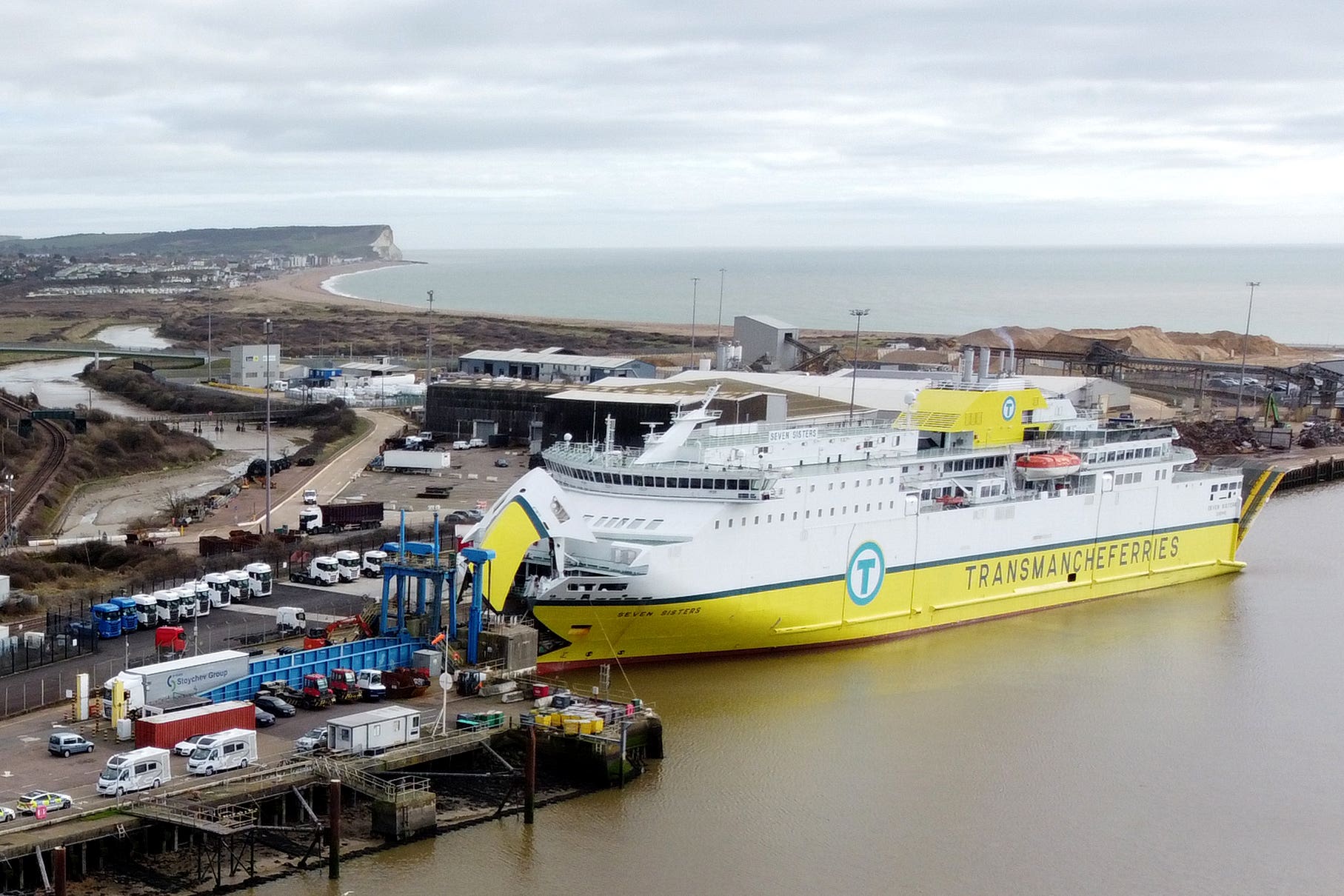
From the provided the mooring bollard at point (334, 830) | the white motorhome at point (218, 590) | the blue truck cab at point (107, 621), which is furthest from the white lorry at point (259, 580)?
the mooring bollard at point (334, 830)

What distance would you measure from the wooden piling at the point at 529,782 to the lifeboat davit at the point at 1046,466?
20601mm

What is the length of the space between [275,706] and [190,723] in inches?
79.6

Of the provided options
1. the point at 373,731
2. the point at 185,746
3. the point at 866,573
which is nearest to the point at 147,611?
the point at 185,746

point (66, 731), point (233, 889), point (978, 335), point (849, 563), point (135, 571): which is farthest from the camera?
point (978, 335)

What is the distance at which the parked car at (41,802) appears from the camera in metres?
19.6

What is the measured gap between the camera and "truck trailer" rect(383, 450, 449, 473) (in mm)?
57281

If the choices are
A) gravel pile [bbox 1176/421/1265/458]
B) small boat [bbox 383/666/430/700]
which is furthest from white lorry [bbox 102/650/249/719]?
gravel pile [bbox 1176/421/1265/458]

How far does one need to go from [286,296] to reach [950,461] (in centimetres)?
16879

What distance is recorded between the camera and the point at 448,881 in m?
20.9

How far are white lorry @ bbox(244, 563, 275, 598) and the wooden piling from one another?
1298 centimetres

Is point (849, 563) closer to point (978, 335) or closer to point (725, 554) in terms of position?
point (725, 554)

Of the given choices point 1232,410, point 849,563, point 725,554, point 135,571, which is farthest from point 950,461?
point 1232,410

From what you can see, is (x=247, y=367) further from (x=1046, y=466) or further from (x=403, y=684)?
(x=403, y=684)

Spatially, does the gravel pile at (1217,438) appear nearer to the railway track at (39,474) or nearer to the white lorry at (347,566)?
the white lorry at (347,566)
